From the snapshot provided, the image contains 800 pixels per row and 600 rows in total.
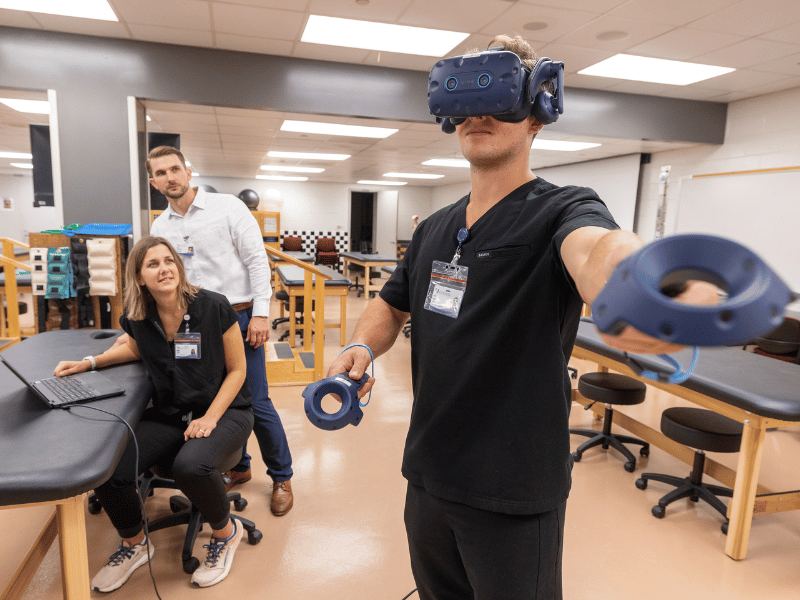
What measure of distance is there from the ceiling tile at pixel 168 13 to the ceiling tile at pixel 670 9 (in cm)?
290

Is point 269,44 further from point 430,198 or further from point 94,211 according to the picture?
point 430,198

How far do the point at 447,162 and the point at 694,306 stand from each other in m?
9.24

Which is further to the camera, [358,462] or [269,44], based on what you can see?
[269,44]

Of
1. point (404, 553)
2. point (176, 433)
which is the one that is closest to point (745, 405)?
point (404, 553)

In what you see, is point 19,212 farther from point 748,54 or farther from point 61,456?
point 748,54

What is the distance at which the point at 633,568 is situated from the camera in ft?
6.66

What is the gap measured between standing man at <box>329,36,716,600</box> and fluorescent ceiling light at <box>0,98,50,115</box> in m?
5.97

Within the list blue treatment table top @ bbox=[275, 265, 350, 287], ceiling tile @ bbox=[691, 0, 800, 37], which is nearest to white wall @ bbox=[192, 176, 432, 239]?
blue treatment table top @ bbox=[275, 265, 350, 287]

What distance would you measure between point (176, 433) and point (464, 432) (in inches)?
55.5

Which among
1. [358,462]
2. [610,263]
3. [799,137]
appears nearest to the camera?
[610,263]

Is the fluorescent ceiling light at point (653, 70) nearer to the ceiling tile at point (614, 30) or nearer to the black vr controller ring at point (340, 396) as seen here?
the ceiling tile at point (614, 30)

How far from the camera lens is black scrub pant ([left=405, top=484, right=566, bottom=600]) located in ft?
3.00

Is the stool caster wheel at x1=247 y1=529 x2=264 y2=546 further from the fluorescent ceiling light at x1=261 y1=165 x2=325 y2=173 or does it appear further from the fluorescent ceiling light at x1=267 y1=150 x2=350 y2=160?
the fluorescent ceiling light at x1=261 y1=165 x2=325 y2=173

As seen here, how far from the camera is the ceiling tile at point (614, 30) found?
3547mm
